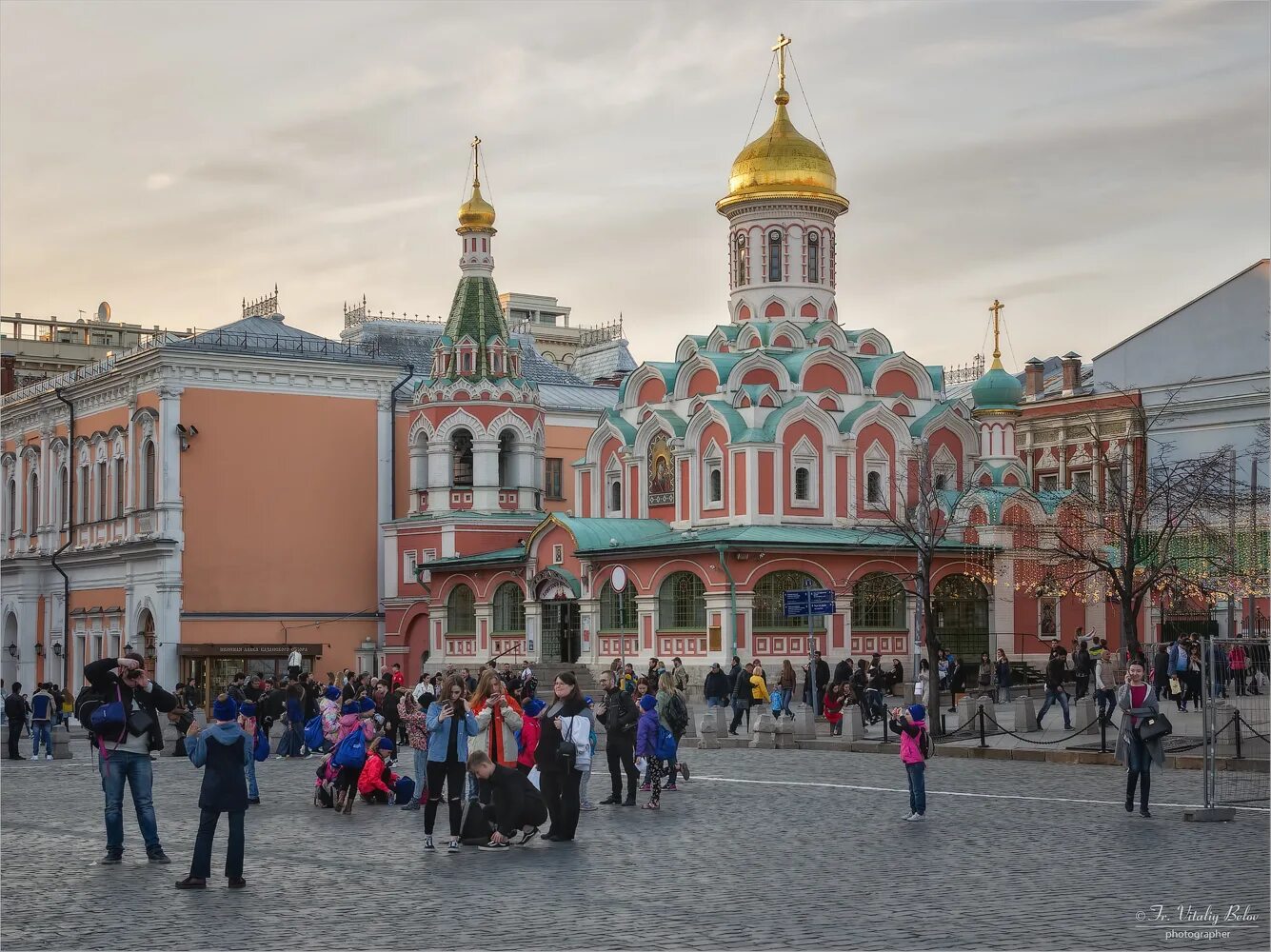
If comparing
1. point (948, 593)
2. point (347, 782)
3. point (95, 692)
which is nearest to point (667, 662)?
point (948, 593)

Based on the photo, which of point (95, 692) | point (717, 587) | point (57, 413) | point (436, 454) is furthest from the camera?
point (57, 413)

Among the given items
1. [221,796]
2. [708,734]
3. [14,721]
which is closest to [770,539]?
[708,734]

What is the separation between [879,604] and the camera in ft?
163

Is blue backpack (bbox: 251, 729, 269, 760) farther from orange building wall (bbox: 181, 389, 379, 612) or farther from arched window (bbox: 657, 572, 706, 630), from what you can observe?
orange building wall (bbox: 181, 389, 379, 612)

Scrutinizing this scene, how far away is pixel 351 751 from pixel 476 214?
39288 mm

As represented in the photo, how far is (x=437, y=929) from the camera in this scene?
1197 cm

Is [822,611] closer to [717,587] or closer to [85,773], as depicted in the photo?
[85,773]

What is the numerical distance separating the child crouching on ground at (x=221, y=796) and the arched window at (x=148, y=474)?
46.0m

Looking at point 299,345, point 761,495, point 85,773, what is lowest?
point 85,773

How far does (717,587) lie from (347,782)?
26942 millimetres

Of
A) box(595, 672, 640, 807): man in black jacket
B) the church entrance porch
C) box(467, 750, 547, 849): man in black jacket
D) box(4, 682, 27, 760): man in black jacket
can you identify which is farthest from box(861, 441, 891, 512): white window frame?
box(467, 750, 547, 849): man in black jacket

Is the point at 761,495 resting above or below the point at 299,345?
below

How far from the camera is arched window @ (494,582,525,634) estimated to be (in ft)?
178

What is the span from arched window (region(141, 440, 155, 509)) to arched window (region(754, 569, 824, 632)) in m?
21.7
